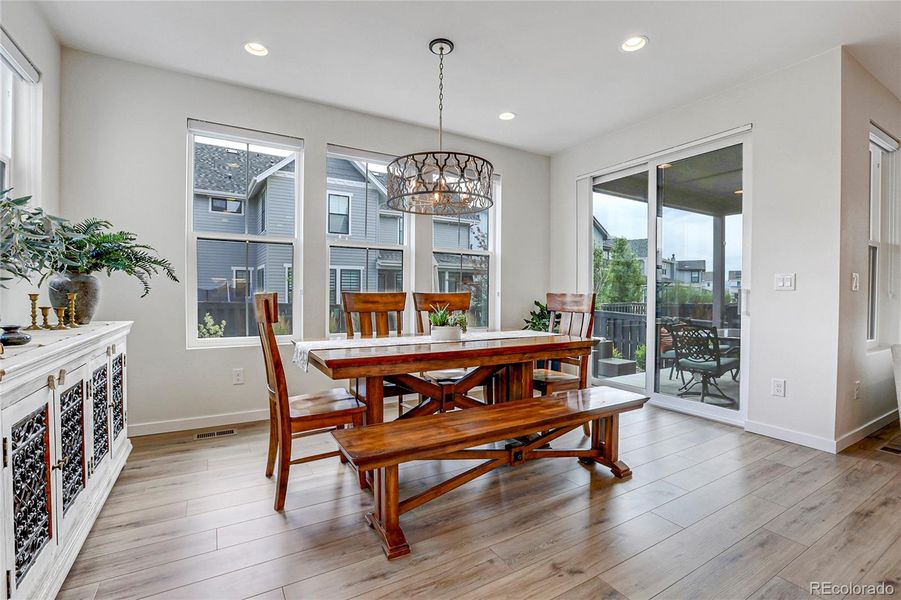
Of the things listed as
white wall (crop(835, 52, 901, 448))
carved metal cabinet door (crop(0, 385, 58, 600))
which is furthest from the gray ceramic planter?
white wall (crop(835, 52, 901, 448))

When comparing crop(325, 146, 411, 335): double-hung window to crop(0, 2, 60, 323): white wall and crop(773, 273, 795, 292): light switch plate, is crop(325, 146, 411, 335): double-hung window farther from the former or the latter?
crop(773, 273, 795, 292): light switch plate

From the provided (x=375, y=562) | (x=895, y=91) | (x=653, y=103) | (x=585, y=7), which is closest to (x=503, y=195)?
(x=653, y=103)

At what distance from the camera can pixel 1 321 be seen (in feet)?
6.91

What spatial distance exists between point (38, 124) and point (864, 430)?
19.4 ft

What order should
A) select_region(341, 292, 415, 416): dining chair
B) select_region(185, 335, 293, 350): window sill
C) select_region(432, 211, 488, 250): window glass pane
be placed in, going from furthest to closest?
select_region(432, 211, 488, 250): window glass pane → select_region(185, 335, 293, 350): window sill → select_region(341, 292, 415, 416): dining chair

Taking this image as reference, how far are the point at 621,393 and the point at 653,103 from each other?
8.63ft

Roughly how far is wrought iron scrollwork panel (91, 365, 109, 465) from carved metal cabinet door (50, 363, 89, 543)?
0.15m

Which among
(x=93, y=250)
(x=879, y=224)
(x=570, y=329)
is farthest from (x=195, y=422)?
(x=879, y=224)

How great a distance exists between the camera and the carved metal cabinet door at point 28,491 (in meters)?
1.23

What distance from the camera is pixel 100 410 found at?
2078 mm

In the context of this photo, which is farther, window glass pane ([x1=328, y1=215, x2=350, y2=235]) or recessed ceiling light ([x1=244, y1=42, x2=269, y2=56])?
window glass pane ([x1=328, y1=215, x2=350, y2=235])

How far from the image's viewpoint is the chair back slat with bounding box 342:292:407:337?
313 cm

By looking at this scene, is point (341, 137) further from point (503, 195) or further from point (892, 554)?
point (892, 554)

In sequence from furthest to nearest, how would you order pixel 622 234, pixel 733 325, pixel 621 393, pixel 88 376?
pixel 622 234
pixel 733 325
pixel 621 393
pixel 88 376
